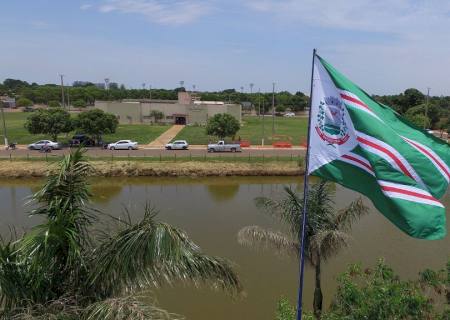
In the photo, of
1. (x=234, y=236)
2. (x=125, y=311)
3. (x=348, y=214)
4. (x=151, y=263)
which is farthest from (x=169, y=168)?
(x=125, y=311)

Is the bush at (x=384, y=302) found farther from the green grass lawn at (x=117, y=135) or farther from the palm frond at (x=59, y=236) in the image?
the green grass lawn at (x=117, y=135)

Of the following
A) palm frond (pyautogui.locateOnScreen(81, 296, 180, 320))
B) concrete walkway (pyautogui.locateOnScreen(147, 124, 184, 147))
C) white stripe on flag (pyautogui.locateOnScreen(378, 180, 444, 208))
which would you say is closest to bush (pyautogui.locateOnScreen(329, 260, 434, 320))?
white stripe on flag (pyautogui.locateOnScreen(378, 180, 444, 208))

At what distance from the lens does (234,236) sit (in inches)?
715

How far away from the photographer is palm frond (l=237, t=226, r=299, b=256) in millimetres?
9914

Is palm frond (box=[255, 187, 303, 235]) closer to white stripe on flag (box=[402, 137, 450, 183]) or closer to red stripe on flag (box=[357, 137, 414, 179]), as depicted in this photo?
white stripe on flag (box=[402, 137, 450, 183])

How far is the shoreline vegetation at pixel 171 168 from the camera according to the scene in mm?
30609

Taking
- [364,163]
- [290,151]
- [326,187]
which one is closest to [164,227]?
[364,163]

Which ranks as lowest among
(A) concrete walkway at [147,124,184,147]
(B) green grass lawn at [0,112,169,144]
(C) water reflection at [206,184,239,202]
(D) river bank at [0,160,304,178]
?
(C) water reflection at [206,184,239,202]

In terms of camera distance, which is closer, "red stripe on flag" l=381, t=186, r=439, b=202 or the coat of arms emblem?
"red stripe on flag" l=381, t=186, r=439, b=202

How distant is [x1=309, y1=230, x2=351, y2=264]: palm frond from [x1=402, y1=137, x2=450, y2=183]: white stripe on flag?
403 centimetres

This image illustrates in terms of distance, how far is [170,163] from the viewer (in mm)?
32531

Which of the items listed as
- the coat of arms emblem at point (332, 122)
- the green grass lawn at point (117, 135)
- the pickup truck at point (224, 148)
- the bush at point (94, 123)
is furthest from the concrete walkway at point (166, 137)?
the coat of arms emblem at point (332, 122)

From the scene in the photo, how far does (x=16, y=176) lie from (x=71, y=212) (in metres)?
28.1

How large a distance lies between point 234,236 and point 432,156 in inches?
511
